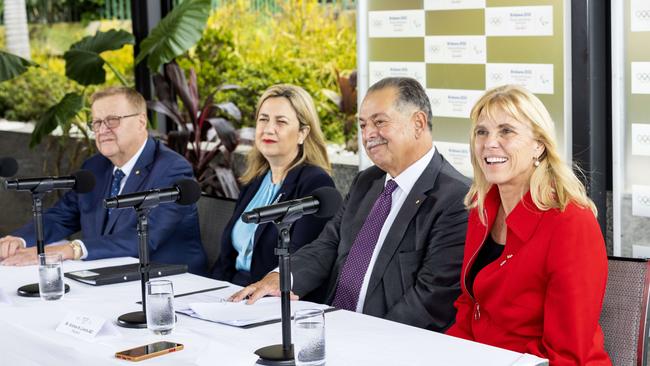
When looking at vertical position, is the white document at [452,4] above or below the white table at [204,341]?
above

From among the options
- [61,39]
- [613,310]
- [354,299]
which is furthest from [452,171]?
[61,39]

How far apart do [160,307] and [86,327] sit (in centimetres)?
22

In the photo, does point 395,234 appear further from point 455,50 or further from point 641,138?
point 455,50

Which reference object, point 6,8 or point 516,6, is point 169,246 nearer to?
point 516,6

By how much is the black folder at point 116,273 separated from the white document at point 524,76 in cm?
171

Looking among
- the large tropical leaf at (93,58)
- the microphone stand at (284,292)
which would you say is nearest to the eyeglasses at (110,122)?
the large tropical leaf at (93,58)

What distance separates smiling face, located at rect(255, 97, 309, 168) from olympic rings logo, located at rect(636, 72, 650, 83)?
136cm

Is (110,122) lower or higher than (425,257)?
higher

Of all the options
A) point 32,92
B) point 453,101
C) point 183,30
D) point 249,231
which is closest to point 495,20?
point 453,101

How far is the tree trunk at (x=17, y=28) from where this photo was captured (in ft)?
23.1

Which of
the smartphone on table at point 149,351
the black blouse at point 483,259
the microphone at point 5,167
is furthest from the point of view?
the microphone at point 5,167

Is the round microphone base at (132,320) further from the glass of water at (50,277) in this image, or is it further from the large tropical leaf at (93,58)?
the large tropical leaf at (93,58)

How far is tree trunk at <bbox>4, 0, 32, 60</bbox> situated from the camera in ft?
23.1

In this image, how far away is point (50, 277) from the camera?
3.20 metres
